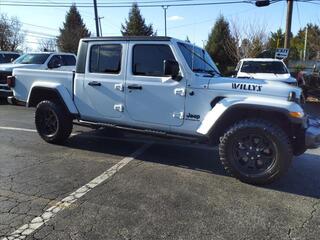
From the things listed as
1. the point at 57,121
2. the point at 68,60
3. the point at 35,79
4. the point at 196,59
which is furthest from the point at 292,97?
the point at 68,60

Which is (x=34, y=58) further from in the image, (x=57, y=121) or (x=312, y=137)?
(x=312, y=137)

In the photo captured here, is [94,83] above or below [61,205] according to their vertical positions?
above

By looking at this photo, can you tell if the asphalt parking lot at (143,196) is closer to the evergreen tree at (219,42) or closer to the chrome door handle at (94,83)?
the chrome door handle at (94,83)

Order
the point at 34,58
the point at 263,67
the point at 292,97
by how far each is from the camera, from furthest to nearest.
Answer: the point at 263,67 → the point at 34,58 → the point at 292,97

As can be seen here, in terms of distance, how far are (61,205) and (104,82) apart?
263cm

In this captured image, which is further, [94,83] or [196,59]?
[94,83]

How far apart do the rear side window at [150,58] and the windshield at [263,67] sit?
9.33 meters

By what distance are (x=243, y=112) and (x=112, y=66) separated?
2.36m

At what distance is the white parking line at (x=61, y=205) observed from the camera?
4.02 meters

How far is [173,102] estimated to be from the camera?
6121 mm

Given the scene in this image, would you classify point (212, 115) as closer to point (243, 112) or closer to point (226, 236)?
point (243, 112)

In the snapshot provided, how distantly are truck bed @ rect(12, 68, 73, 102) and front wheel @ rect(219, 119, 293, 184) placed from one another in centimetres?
314

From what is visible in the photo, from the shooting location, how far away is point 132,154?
7117mm

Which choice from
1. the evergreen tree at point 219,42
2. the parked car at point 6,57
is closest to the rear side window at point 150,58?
the parked car at point 6,57
